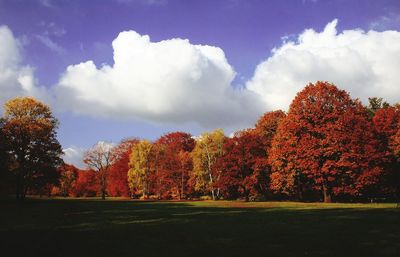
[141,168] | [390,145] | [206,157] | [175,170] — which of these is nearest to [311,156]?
[390,145]

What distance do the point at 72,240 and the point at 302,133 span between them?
4650 cm

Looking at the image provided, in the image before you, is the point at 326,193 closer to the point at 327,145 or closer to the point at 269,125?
the point at 327,145

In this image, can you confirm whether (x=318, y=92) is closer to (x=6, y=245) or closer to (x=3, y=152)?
(x=3, y=152)

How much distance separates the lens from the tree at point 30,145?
65625mm

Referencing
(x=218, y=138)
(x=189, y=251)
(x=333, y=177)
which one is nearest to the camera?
(x=189, y=251)

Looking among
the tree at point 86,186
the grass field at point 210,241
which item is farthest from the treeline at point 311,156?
the tree at point 86,186

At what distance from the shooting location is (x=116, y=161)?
12412 cm

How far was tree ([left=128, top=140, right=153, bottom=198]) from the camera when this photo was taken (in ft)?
338

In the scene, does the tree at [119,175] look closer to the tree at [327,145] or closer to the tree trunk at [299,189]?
the tree trunk at [299,189]

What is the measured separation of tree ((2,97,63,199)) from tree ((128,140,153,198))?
3552 centimetres

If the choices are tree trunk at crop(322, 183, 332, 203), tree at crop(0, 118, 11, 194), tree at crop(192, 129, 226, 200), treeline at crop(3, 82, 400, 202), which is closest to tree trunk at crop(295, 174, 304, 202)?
treeline at crop(3, 82, 400, 202)

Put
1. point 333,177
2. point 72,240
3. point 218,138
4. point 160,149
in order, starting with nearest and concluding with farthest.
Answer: point 72,240 < point 333,177 < point 218,138 < point 160,149

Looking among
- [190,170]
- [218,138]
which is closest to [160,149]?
[190,170]

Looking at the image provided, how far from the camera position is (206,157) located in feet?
305
